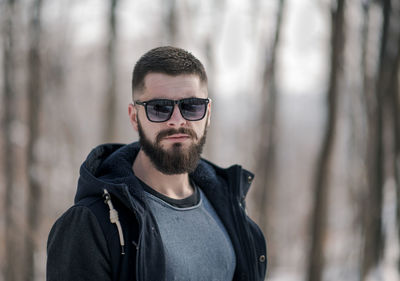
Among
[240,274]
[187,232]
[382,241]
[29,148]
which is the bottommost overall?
[382,241]

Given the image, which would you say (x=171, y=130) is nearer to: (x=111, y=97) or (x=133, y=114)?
(x=133, y=114)

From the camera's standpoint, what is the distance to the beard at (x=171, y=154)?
2.31 metres

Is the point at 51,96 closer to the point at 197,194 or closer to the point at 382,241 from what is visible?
the point at 382,241

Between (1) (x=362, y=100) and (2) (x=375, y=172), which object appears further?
(1) (x=362, y=100)

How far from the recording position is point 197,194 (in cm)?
254

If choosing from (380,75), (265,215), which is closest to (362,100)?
(380,75)

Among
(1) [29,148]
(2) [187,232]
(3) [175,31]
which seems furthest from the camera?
(3) [175,31]

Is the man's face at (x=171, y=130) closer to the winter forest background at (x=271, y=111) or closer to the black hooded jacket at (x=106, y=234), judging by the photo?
the black hooded jacket at (x=106, y=234)

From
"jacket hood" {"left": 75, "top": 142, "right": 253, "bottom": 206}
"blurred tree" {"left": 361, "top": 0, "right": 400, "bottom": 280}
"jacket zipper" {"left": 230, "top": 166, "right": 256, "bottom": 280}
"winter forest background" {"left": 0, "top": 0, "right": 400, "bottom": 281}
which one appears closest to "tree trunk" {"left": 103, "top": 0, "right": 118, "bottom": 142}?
"winter forest background" {"left": 0, "top": 0, "right": 400, "bottom": 281}

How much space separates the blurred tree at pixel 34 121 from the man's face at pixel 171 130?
29.8ft

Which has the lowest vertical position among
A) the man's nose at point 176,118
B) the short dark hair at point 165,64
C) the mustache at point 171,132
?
the mustache at point 171,132

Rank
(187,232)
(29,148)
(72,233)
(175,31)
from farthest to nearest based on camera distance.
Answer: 1. (175,31)
2. (29,148)
3. (187,232)
4. (72,233)

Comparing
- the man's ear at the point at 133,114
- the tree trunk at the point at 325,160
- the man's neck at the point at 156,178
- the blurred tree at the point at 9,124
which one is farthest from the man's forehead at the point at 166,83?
the blurred tree at the point at 9,124

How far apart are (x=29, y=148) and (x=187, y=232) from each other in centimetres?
959
